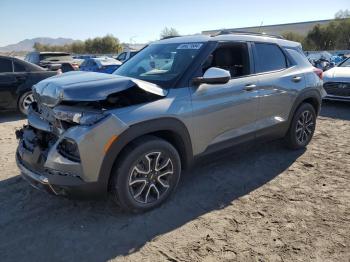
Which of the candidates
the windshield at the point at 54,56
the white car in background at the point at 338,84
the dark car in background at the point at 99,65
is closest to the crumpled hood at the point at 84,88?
the white car in background at the point at 338,84

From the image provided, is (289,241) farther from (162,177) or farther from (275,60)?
(275,60)

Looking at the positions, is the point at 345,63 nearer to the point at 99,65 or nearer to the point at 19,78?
the point at 19,78

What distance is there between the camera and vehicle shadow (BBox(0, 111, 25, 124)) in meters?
8.52

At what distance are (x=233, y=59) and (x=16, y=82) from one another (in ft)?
19.8

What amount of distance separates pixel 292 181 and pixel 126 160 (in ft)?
7.55

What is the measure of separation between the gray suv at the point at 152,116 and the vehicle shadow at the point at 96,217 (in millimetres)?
243

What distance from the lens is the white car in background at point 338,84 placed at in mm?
9359

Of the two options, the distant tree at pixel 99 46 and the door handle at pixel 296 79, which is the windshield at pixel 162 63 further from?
the distant tree at pixel 99 46


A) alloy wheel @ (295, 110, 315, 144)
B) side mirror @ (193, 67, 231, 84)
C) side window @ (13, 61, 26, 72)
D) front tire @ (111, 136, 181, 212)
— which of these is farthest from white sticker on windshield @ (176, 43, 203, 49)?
side window @ (13, 61, 26, 72)

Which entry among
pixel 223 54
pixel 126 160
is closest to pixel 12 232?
pixel 126 160

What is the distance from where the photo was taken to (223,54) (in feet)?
14.5

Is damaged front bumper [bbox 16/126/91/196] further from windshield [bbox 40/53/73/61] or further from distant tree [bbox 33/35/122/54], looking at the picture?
distant tree [bbox 33/35/122/54]

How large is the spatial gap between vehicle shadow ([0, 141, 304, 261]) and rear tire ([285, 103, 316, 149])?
85cm

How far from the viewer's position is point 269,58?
4945 mm
